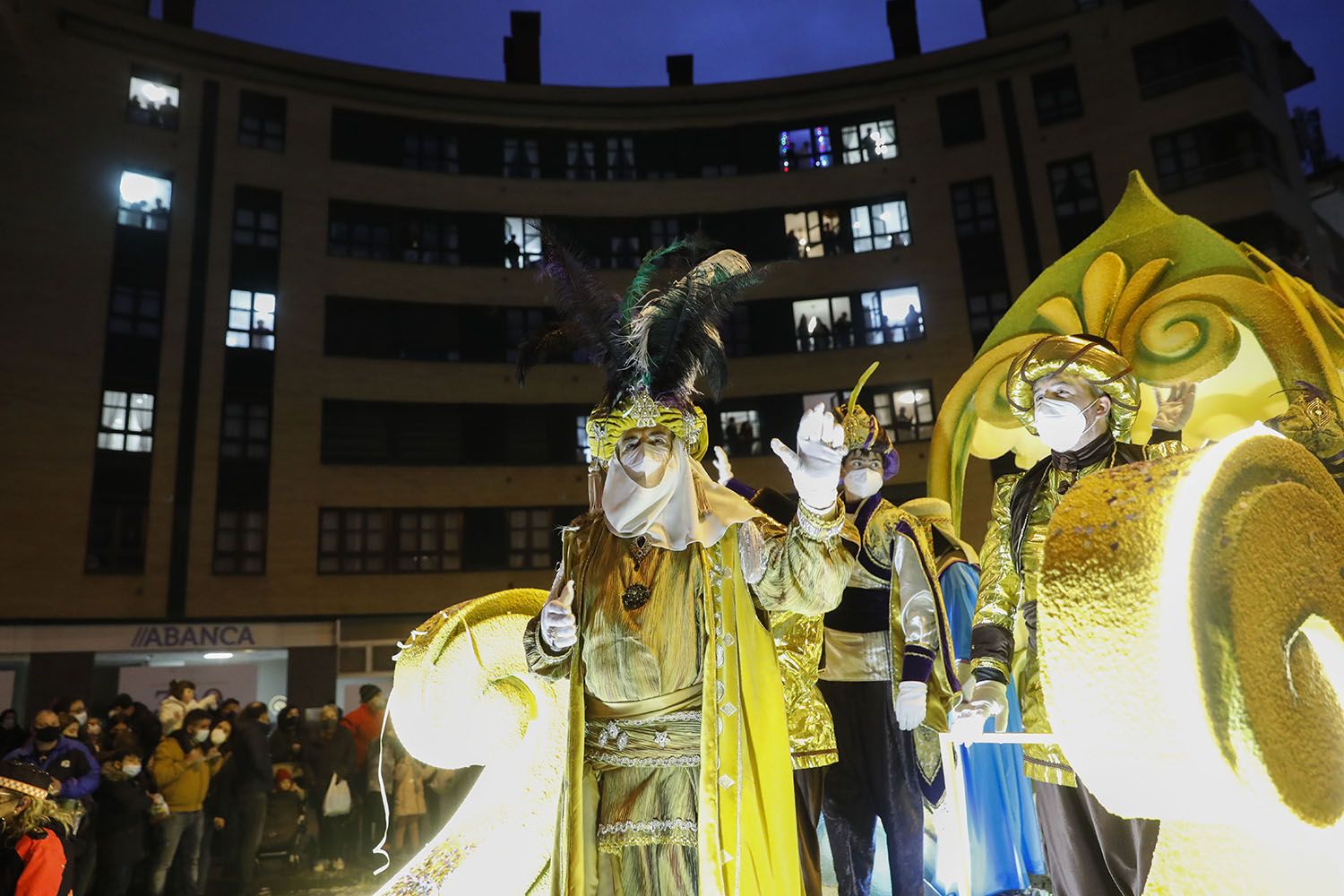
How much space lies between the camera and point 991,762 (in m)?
4.89

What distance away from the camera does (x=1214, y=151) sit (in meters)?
22.3

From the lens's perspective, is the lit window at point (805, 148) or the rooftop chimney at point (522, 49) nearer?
the lit window at point (805, 148)

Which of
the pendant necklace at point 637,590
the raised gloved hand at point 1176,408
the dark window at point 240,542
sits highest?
the dark window at point 240,542

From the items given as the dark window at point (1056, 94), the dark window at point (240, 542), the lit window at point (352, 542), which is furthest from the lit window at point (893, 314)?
the dark window at point (240, 542)

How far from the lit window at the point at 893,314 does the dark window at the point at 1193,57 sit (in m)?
6.76

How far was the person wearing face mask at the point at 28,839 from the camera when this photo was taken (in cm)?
445

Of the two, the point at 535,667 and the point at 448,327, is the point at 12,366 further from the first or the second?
the point at 535,667

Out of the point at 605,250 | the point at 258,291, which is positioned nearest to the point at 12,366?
the point at 258,291

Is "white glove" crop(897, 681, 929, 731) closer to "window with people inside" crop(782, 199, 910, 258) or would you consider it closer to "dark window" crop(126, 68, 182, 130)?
"window with people inside" crop(782, 199, 910, 258)

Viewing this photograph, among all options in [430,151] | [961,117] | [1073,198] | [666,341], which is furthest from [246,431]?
[666,341]

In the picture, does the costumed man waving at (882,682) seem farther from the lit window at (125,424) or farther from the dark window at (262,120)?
the dark window at (262,120)

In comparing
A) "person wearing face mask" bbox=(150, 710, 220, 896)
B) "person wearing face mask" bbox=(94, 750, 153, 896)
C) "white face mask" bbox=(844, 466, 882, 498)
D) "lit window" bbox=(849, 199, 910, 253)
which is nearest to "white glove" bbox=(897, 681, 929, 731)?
"white face mask" bbox=(844, 466, 882, 498)

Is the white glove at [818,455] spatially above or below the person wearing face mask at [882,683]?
above

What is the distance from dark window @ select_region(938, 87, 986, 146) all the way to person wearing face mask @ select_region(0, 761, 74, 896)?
23.4 metres
